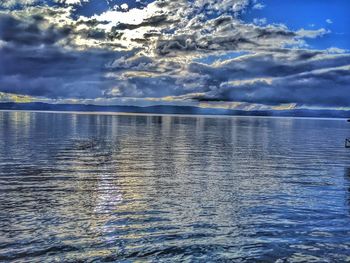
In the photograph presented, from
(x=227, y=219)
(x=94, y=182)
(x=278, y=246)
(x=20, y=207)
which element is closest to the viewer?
(x=278, y=246)

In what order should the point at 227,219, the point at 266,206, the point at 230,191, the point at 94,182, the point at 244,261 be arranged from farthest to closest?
the point at 94,182 < the point at 230,191 < the point at 266,206 < the point at 227,219 < the point at 244,261

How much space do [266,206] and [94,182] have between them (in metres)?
16.1

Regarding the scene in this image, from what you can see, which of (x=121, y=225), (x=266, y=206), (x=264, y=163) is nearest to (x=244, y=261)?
(x=121, y=225)

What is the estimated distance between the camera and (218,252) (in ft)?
61.0

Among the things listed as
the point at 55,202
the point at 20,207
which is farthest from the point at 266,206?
the point at 20,207

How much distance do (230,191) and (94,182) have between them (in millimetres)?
12016

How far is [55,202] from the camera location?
28.2m

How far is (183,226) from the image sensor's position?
2247 centimetres

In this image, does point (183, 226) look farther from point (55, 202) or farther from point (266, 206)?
point (55, 202)

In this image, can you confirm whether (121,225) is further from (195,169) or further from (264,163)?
(264,163)

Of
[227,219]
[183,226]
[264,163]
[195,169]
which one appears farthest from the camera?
[264,163]

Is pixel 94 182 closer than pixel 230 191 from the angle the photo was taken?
No

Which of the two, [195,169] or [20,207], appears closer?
[20,207]

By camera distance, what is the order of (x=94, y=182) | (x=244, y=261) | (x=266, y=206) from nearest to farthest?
1. (x=244, y=261)
2. (x=266, y=206)
3. (x=94, y=182)
